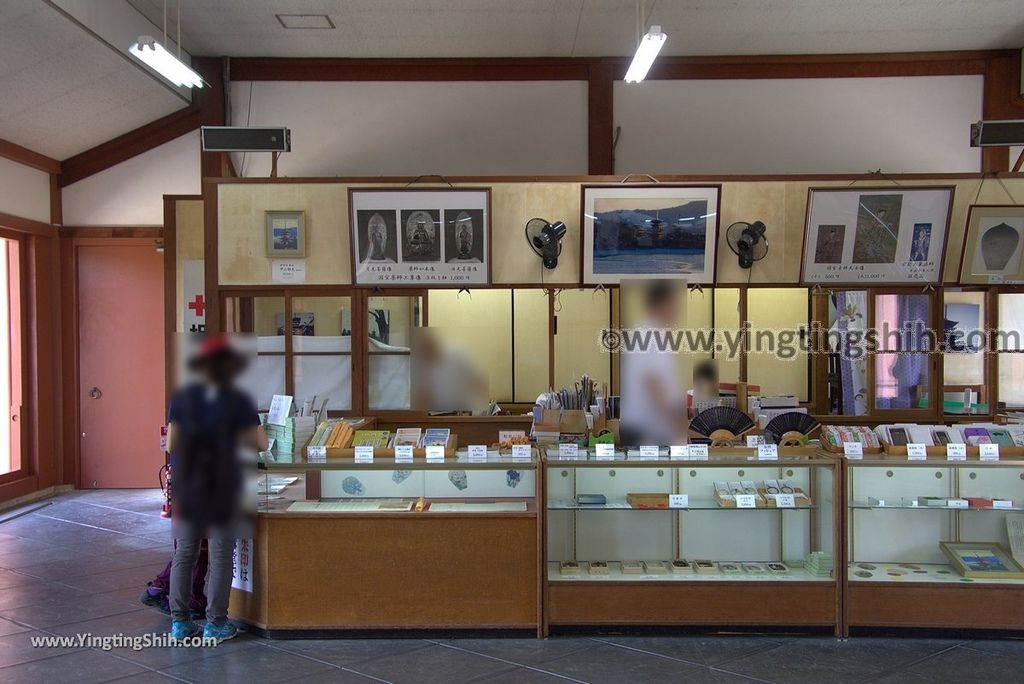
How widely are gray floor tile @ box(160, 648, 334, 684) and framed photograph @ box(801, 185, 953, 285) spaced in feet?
15.4

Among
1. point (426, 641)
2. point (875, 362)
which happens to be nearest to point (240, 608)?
point (426, 641)

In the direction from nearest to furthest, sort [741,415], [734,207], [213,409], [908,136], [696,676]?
[213,409] < [696,676] < [741,415] < [734,207] < [908,136]

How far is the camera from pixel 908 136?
8.43 meters

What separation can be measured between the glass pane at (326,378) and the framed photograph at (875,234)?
149 inches

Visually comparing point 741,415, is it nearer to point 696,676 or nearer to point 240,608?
point 696,676

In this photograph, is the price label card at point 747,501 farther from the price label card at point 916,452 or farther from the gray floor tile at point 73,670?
the gray floor tile at point 73,670

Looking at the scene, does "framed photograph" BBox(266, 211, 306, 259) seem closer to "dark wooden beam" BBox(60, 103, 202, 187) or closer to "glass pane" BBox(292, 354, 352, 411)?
"glass pane" BBox(292, 354, 352, 411)

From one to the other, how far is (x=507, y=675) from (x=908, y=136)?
22.3 feet

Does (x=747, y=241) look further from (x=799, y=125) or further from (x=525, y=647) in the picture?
(x=525, y=647)

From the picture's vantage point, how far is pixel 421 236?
6812mm

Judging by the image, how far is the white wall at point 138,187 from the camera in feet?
29.6

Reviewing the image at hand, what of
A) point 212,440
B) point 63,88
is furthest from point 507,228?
point 212,440

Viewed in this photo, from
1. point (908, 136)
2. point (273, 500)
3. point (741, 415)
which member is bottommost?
point (273, 500)

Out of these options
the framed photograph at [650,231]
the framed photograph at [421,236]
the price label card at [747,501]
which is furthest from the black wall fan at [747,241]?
the price label card at [747,501]
